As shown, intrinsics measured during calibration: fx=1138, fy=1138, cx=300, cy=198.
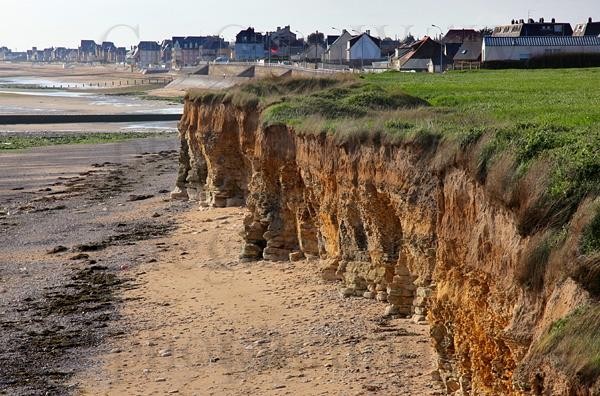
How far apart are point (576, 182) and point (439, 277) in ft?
16.0

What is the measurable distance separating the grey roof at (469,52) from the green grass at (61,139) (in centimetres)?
2550

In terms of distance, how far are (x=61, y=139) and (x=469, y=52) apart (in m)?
33.9

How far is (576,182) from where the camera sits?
1202 cm

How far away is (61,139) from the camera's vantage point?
233ft

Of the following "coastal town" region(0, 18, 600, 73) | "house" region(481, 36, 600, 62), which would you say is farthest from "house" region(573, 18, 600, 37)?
"house" region(481, 36, 600, 62)

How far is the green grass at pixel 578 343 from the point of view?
953cm

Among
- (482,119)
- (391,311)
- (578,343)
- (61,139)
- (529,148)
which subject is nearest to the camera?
(578,343)

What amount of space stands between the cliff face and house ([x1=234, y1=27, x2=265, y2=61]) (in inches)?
5152

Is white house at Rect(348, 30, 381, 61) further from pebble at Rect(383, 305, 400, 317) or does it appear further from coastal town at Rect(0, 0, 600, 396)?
pebble at Rect(383, 305, 400, 317)

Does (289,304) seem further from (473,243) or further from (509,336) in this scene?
(509,336)

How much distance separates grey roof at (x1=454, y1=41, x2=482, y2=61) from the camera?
85875 millimetres

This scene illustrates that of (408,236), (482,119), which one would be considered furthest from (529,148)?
(408,236)

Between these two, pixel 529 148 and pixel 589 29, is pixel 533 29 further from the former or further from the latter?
pixel 529 148

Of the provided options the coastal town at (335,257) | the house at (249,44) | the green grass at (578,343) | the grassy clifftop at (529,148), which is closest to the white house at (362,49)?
the house at (249,44)
